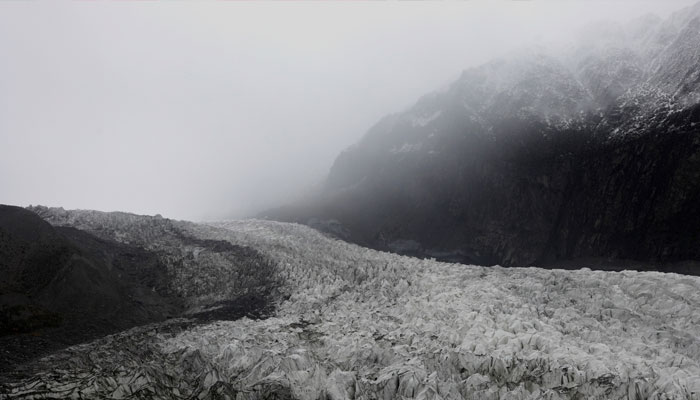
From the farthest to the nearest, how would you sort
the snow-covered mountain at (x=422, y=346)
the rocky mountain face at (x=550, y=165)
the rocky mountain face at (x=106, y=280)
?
the rocky mountain face at (x=550, y=165)
the rocky mountain face at (x=106, y=280)
the snow-covered mountain at (x=422, y=346)

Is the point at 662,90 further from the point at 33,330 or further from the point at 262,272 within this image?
the point at 33,330

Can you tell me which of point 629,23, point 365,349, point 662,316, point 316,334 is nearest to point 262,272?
point 316,334

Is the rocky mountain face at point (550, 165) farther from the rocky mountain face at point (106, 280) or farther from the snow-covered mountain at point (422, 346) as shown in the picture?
the rocky mountain face at point (106, 280)

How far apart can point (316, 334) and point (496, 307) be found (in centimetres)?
890

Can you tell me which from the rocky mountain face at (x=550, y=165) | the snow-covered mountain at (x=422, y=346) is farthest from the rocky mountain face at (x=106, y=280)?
the rocky mountain face at (x=550, y=165)

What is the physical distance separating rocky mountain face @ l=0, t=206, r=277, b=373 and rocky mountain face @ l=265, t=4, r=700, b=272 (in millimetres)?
36854

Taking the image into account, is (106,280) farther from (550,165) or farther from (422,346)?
(550,165)

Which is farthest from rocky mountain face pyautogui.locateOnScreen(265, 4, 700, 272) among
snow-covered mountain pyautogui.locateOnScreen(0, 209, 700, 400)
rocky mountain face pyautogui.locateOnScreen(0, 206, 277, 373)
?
rocky mountain face pyautogui.locateOnScreen(0, 206, 277, 373)

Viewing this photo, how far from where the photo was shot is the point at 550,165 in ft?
209

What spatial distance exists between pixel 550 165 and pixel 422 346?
166ft

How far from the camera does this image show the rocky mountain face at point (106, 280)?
805 inches

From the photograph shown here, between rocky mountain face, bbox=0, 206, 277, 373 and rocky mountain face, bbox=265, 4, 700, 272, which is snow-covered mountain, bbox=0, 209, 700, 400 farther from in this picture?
rocky mountain face, bbox=265, 4, 700, 272

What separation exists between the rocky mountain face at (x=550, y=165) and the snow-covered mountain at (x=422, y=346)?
30691 millimetres

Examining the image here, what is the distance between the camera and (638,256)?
51656 millimetres
